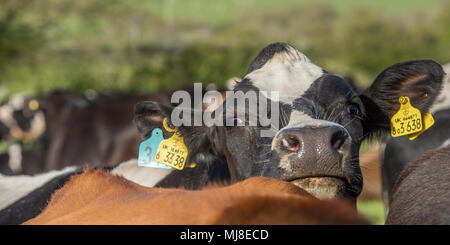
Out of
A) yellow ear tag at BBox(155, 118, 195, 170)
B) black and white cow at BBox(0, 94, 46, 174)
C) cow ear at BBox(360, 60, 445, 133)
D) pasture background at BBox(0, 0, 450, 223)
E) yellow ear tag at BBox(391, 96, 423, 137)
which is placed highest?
pasture background at BBox(0, 0, 450, 223)

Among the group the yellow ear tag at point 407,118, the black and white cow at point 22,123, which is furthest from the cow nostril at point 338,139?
the black and white cow at point 22,123

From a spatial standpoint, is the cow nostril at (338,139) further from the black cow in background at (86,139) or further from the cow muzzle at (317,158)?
the black cow in background at (86,139)

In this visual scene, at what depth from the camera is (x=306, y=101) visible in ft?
10.5

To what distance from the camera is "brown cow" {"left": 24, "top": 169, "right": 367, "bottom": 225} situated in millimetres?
1603

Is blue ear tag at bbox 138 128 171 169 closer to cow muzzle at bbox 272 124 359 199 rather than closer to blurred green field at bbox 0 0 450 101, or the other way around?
cow muzzle at bbox 272 124 359 199

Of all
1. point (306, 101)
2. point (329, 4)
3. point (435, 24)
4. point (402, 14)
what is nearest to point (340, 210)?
point (306, 101)

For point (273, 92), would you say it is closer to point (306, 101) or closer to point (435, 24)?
point (306, 101)

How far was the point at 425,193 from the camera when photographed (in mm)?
2924

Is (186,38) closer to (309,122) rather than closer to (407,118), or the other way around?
(407,118)

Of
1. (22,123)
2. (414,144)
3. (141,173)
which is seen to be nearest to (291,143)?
(141,173)

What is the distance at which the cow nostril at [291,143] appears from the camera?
2771mm

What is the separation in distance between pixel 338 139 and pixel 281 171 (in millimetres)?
318

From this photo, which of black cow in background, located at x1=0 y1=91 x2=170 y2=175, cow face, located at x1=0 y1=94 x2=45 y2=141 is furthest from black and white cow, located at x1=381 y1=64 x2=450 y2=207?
cow face, located at x1=0 y1=94 x2=45 y2=141

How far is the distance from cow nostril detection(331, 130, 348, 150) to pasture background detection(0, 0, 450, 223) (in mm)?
6816
